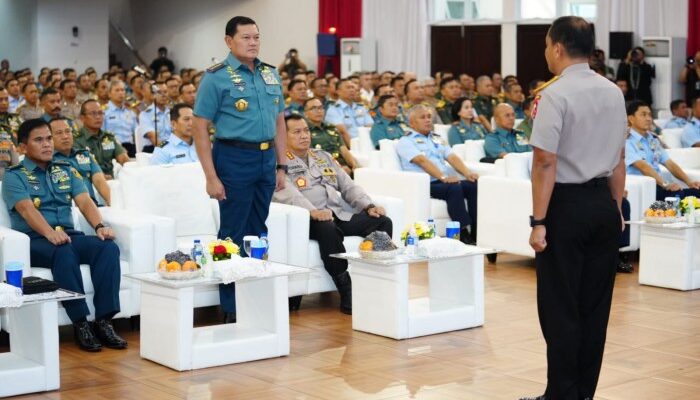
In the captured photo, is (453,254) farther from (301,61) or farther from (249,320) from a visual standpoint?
(301,61)

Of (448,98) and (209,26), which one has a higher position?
(209,26)

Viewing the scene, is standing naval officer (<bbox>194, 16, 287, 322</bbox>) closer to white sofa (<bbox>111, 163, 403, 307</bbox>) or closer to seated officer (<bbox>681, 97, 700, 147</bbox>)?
white sofa (<bbox>111, 163, 403, 307</bbox>)

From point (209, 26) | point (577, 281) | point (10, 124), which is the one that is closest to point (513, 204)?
point (577, 281)

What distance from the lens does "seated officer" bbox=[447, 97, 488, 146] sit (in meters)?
9.70

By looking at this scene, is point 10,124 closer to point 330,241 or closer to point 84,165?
point 84,165

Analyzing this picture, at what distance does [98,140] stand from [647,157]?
153 inches

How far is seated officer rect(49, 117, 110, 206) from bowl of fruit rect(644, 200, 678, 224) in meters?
3.13

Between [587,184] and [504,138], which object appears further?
[504,138]

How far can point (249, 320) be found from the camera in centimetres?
539

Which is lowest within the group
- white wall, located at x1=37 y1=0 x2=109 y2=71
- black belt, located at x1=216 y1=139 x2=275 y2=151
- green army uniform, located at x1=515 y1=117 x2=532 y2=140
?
black belt, located at x1=216 y1=139 x2=275 y2=151

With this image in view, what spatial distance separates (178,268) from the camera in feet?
16.2

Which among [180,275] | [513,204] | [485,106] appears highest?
[485,106]

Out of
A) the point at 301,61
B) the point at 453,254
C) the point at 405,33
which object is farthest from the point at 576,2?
the point at 453,254

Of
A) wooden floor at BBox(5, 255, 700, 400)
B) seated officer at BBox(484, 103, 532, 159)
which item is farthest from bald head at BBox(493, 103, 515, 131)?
wooden floor at BBox(5, 255, 700, 400)
